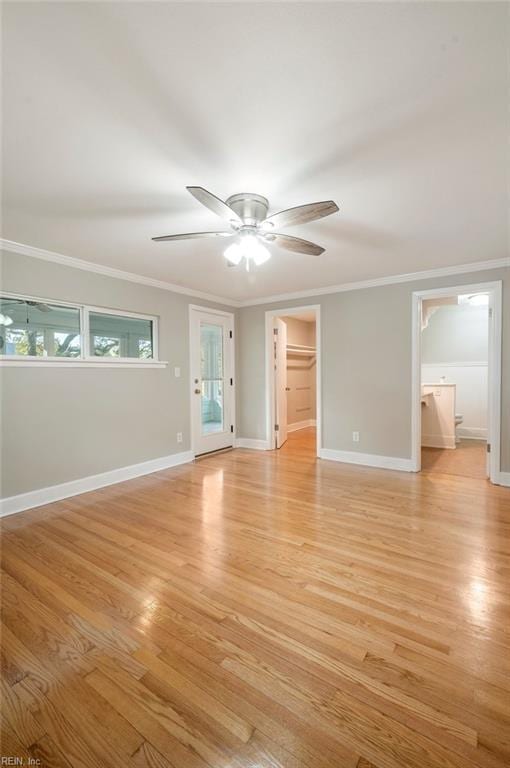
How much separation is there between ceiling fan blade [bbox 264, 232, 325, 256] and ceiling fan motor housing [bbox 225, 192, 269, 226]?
0.46ft

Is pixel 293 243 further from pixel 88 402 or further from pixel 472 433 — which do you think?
pixel 472 433

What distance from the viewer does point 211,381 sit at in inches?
202

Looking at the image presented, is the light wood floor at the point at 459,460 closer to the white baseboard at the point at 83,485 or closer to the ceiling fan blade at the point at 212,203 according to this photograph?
the white baseboard at the point at 83,485

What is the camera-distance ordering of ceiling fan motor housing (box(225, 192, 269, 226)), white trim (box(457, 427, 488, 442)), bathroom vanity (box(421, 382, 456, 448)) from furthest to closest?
white trim (box(457, 427, 488, 442)), bathroom vanity (box(421, 382, 456, 448)), ceiling fan motor housing (box(225, 192, 269, 226))

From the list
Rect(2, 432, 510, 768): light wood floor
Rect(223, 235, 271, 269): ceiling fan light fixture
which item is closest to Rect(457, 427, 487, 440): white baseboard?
Rect(2, 432, 510, 768): light wood floor

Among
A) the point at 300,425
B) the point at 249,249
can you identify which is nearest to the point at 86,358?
the point at 249,249

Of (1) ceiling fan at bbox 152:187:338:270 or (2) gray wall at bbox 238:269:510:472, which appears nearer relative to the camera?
(1) ceiling fan at bbox 152:187:338:270

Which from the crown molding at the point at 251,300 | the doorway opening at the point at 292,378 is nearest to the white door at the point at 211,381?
the crown molding at the point at 251,300

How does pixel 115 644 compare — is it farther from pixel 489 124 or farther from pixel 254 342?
pixel 254 342

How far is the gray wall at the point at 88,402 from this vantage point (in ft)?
9.74

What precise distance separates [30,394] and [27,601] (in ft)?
6.12

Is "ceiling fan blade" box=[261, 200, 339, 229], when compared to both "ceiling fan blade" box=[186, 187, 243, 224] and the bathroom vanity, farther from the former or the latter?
the bathroom vanity

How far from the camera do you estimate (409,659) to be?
1.39m

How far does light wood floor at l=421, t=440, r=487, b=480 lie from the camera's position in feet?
13.2
